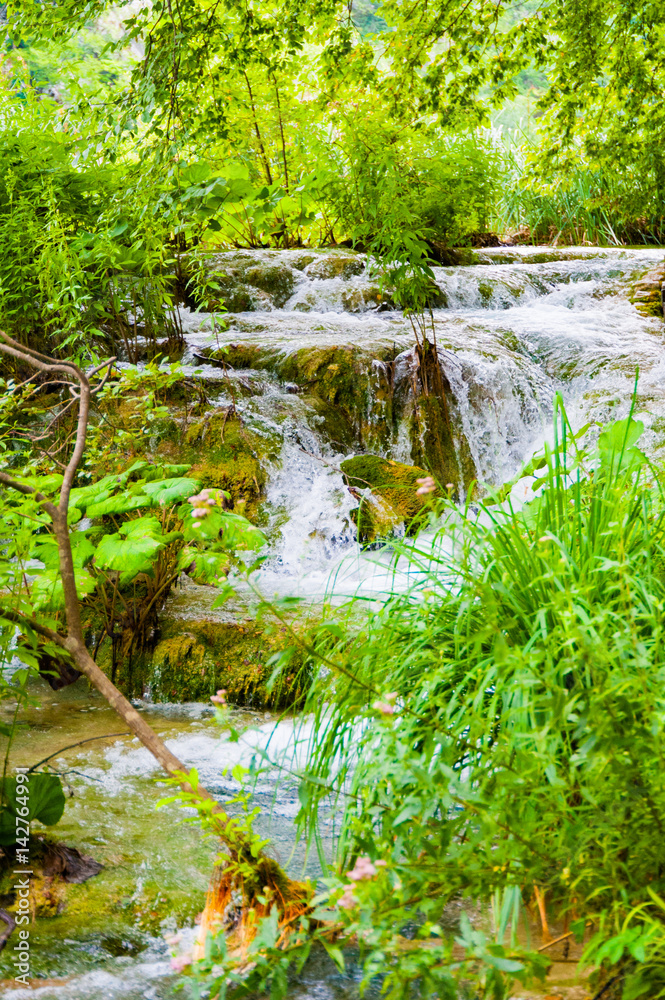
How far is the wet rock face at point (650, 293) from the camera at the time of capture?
23.5 feet

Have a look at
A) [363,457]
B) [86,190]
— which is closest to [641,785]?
[363,457]

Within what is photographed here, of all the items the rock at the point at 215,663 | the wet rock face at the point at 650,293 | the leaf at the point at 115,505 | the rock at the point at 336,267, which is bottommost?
the rock at the point at 215,663

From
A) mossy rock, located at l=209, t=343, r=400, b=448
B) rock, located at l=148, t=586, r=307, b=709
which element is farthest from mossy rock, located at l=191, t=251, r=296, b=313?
rock, located at l=148, t=586, r=307, b=709

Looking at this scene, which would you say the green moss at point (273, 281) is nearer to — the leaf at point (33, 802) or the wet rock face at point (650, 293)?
the wet rock face at point (650, 293)

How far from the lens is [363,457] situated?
4684 mm

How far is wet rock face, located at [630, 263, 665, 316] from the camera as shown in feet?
23.5

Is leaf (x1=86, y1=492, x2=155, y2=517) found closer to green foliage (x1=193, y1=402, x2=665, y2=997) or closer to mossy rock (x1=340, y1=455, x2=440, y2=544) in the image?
green foliage (x1=193, y1=402, x2=665, y2=997)

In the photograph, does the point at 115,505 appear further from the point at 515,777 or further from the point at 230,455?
the point at 230,455

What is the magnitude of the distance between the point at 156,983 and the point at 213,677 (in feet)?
5.14

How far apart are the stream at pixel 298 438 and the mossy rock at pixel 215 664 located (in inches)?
2.8

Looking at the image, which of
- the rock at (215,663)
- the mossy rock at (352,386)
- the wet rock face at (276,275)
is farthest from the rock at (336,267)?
the rock at (215,663)

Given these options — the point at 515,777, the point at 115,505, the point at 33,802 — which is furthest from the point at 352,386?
the point at 515,777

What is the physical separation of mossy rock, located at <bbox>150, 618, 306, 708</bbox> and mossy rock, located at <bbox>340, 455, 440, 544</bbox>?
1094 millimetres

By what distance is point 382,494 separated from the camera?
4.34m
